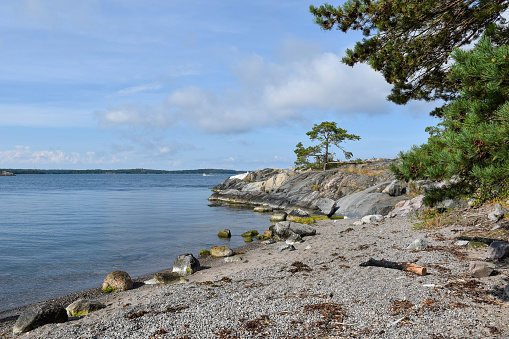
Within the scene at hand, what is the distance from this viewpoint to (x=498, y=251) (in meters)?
8.13

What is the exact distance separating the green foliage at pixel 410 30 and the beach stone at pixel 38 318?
30.7 ft

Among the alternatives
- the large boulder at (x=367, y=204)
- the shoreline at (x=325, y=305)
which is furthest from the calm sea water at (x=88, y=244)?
the large boulder at (x=367, y=204)

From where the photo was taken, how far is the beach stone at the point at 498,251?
26.3ft

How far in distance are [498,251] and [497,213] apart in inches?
179

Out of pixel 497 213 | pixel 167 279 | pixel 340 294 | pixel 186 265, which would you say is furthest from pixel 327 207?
pixel 340 294

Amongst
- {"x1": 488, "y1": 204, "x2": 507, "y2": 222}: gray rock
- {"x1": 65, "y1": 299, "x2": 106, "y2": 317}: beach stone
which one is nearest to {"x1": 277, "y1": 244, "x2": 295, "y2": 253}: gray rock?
{"x1": 488, "y1": 204, "x2": 507, "y2": 222}: gray rock

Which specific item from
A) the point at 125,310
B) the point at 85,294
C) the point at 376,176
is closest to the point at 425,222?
the point at 125,310

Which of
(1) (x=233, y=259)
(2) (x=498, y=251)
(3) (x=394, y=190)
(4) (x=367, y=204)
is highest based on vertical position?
(3) (x=394, y=190)

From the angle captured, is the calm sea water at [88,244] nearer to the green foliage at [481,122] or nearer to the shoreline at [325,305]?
the shoreline at [325,305]

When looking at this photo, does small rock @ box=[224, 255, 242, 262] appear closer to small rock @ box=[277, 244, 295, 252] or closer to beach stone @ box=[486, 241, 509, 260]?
small rock @ box=[277, 244, 295, 252]

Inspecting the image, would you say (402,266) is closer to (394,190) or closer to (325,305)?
(325,305)

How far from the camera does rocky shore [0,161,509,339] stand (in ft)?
17.8

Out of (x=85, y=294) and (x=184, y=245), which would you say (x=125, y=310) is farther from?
(x=184, y=245)

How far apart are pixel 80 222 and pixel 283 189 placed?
890 inches
